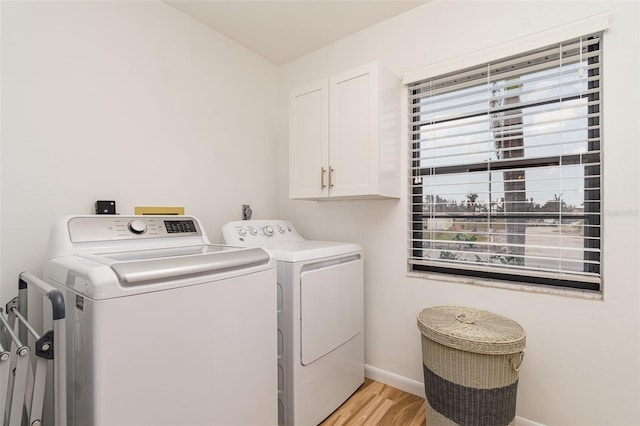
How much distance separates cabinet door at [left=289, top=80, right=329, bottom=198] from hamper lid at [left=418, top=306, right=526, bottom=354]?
994 mm

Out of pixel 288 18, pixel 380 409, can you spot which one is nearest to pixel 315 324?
pixel 380 409

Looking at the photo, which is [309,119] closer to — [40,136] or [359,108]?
[359,108]

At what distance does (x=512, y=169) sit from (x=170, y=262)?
1793 mm

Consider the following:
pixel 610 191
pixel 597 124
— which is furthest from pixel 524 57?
pixel 610 191

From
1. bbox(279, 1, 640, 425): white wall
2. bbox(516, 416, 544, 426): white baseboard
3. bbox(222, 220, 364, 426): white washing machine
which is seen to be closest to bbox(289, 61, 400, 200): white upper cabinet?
bbox(279, 1, 640, 425): white wall

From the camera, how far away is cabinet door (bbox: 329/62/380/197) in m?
1.80

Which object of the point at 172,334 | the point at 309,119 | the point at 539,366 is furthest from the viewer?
the point at 309,119

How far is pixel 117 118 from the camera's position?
5.55 ft

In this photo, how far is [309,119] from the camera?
208cm

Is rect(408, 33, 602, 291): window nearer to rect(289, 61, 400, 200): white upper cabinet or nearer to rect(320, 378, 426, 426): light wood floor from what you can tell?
rect(289, 61, 400, 200): white upper cabinet

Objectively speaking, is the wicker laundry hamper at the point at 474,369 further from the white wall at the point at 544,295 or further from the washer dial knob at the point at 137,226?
the washer dial knob at the point at 137,226

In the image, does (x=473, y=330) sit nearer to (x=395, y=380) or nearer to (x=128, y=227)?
(x=395, y=380)

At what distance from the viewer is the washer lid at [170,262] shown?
3.18 ft

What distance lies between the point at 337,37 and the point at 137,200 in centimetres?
185
